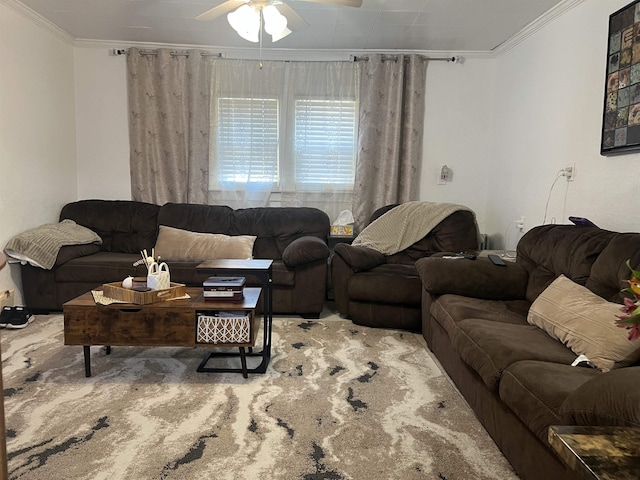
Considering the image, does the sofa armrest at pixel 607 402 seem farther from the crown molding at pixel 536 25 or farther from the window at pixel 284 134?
the window at pixel 284 134

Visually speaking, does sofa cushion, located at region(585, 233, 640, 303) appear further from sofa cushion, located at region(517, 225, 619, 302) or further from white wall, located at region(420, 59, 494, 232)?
white wall, located at region(420, 59, 494, 232)

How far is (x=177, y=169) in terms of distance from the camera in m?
4.55

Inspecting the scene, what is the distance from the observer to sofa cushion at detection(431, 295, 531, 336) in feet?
8.03

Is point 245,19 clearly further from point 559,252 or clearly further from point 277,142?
point 559,252

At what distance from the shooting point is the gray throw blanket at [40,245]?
353 centimetres

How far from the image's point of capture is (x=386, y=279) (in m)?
3.50

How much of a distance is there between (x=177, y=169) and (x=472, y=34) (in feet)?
9.96

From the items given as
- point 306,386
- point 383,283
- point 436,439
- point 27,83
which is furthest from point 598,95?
point 27,83

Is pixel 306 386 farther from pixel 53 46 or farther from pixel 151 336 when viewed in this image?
pixel 53 46

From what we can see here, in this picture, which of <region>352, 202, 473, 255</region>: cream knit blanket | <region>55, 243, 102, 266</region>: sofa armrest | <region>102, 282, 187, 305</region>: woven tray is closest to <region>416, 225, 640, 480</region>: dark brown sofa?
<region>352, 202, 473, 255</region>: cream knit blanket

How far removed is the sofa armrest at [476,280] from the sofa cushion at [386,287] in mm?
504

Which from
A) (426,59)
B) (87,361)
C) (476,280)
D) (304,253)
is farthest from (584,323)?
(426,59)

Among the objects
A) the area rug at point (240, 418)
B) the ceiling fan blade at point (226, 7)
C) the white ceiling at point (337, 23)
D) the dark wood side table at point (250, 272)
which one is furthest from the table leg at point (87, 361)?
the white ceiling at point (337, 23)

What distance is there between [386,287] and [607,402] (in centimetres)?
232
